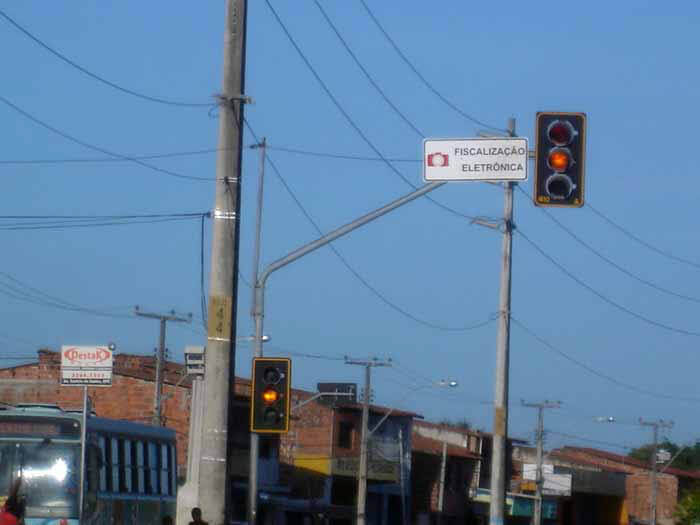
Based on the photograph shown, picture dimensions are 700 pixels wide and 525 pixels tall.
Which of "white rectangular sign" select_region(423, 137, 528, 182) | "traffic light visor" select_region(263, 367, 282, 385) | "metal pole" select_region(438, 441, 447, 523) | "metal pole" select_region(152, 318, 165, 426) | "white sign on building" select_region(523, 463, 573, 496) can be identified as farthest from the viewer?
"white sign on building" select_region(523, 463, 573, 496)

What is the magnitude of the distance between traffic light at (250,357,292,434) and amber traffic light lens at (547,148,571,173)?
5.26 m

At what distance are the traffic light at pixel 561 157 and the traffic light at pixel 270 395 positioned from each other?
5116 mm

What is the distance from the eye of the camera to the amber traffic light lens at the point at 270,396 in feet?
63.1

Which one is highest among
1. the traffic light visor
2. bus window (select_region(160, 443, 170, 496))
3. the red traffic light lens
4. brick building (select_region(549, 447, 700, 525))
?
the red traffic light lens

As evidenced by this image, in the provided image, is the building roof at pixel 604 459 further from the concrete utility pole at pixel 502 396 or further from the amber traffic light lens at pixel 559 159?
the amber traffic light lens at pixel 559 159

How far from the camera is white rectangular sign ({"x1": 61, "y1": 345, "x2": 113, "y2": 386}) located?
1883 cm

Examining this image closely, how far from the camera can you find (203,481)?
15.0 m

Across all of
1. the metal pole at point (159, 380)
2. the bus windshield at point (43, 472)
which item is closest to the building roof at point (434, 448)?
the metal pole at point (159, 380)

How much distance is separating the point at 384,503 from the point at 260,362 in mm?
53892

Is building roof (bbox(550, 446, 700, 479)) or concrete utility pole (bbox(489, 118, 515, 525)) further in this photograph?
building roof (bbox(550, 446, 700, 479))

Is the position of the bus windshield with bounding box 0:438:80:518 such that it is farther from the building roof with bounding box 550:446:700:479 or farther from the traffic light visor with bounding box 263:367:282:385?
the building roof with bounding box 550:446:700:479

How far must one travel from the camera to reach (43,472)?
22.3m

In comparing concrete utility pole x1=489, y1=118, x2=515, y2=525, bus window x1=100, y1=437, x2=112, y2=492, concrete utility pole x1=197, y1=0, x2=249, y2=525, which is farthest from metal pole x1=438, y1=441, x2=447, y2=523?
concrete utility pole x1=197, y1=0, x2=249, y2=525

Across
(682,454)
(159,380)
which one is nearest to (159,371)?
(159,380)
